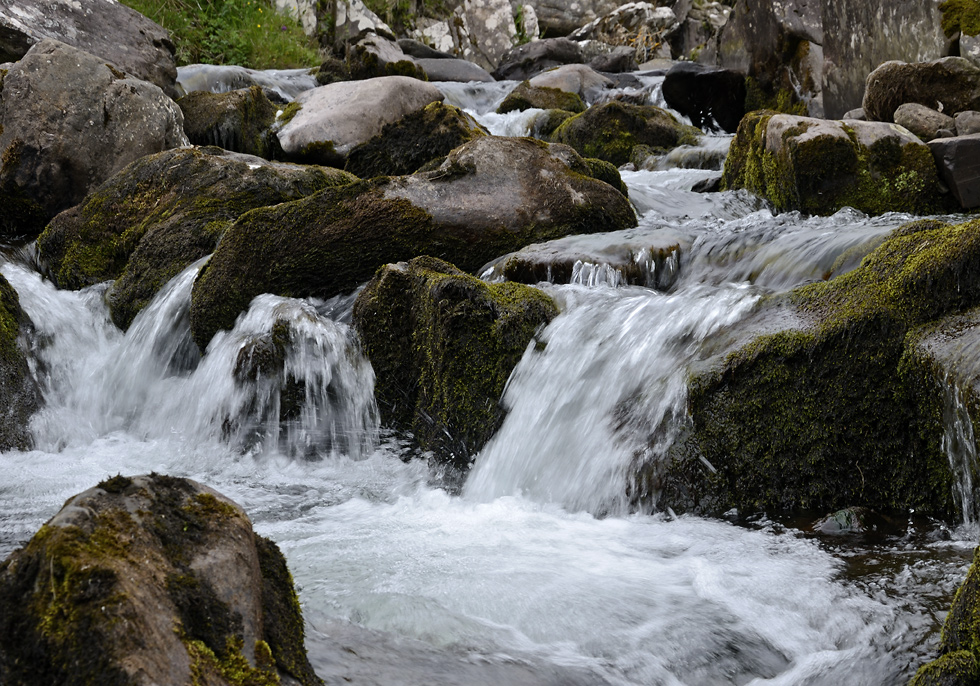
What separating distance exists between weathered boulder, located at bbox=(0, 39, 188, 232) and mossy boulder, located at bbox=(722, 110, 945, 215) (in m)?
6.05

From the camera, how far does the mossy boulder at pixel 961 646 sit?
67.0 inches

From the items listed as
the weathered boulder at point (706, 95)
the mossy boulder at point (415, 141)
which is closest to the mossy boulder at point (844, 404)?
the mossy boulder at point (415, 141)

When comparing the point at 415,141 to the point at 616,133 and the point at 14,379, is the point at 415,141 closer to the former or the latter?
the point at 616,133

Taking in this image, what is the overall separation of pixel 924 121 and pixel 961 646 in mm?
6815

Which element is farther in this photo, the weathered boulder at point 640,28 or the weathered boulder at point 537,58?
the weathered boulder at point 640,28

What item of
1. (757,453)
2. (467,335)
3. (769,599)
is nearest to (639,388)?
(757,453)

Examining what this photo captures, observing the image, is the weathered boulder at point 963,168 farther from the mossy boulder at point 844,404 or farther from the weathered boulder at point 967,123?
the mossy boulder at point 844,404

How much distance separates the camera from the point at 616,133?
37.4ft

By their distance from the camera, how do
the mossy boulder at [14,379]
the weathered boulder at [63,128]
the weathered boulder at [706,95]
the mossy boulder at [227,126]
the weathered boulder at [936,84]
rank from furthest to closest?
the weathered boulder at [706,95] → the mossy boulder at [227,126] → the weathered boulder at [63,128] → the weathered boulder at [936,84] → the mossy boulder at [14,379]

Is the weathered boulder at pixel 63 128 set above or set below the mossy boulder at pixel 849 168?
above

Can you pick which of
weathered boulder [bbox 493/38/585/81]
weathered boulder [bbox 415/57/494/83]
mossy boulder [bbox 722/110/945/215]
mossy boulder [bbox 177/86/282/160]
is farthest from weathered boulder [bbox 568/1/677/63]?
mossy boulder [bbox 722/110/945/215]

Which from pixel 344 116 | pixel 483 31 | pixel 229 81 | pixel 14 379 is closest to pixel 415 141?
pixel 344 116

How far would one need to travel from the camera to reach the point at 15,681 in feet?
4.84

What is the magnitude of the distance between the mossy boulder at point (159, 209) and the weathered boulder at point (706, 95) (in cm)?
771
